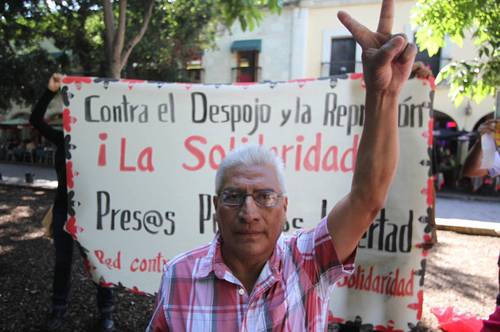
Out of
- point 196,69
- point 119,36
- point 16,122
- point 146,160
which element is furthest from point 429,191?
point 16,122

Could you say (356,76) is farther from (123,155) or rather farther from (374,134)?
(123,155)

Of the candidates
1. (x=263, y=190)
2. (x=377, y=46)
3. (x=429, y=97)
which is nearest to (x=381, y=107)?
(x=377, y=46)

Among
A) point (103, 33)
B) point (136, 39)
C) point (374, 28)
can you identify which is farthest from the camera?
point (374, 28)

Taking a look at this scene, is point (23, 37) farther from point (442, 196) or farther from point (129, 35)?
point (442, 196)

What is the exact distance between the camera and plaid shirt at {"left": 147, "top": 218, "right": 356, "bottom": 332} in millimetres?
1379

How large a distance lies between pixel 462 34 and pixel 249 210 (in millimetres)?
4088

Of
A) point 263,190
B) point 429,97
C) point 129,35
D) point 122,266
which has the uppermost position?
point 129,35

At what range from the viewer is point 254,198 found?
1.46m

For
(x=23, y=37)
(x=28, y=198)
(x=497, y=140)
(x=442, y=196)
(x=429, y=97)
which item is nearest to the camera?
(x=429, y=97)

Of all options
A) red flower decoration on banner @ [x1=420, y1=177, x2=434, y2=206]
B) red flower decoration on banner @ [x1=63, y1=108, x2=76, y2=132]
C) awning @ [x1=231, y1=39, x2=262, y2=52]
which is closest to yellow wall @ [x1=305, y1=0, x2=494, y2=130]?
awning @ [x1=231, y1=39, x2=262, y2=52]

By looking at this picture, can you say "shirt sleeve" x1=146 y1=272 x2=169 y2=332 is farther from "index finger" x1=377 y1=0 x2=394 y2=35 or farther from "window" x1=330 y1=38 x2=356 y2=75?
"window" x1=330 y1=38 x2=356 y2=75

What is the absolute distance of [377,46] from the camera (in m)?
1.41

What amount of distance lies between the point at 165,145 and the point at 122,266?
872 millimetres

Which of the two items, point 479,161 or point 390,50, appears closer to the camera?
point 390,50
